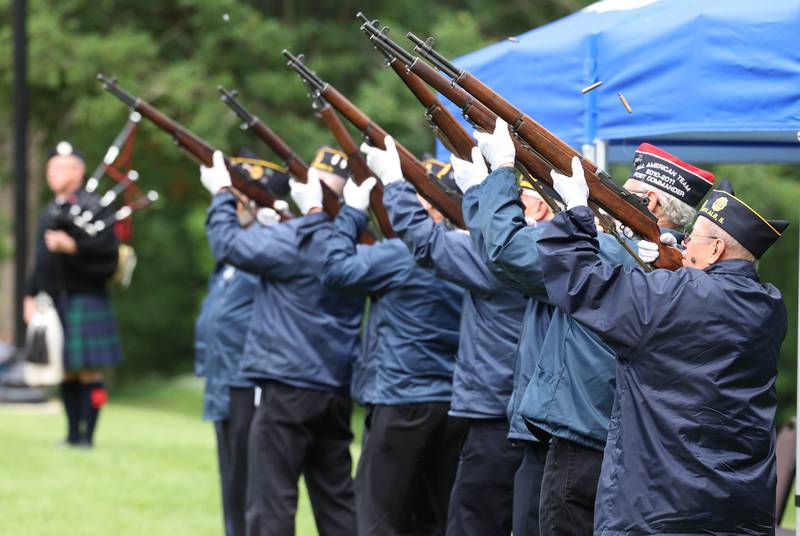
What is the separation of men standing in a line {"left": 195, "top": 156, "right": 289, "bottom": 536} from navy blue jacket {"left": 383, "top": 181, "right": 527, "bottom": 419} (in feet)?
5.75

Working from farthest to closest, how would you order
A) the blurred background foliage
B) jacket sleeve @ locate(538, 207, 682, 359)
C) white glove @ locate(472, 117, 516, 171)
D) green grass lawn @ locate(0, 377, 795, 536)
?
the blurred background foliage, green grass lawn @ locate(0, 377, 795, 536), white glove @ locate(472, 117, 516, 171), jacket sleeve @ locate(538, 207, 682, 359)

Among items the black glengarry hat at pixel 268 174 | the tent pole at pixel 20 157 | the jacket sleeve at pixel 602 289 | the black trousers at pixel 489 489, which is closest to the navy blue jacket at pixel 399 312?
the black trousers at pixel 489 489

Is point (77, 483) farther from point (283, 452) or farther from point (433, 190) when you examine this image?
point (433, 190)

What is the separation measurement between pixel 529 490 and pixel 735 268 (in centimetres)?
118

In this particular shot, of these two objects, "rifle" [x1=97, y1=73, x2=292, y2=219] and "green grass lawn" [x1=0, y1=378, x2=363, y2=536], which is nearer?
"rifle" [x1=97, y1=73, x2=292, y2=219]

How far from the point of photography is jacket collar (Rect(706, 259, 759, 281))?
3887mm

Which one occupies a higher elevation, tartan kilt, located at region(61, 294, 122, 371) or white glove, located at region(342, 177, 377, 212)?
white glove, located at region(342, 177, 377, 212)

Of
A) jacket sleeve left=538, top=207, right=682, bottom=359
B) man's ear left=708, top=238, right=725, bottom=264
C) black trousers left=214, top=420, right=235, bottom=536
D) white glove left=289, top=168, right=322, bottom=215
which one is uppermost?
white glove left=289, top=168, right=322, bottom=215

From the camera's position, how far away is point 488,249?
14.1 feet

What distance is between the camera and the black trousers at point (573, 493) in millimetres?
4266

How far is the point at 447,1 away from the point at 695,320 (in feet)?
42.5

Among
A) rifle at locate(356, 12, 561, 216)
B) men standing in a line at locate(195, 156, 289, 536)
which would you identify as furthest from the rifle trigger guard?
men standing in a line at locate(195, 156, 289, 536)

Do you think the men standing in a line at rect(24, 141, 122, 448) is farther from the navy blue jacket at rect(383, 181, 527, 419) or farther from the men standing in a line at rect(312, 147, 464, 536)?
the navy blue jacket at rect(383, 181, 527, 419)

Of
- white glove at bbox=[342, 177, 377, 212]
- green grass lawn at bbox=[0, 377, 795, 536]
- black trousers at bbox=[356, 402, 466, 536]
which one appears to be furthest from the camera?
green grass lawn at bbox=[0, 377, 795, 536]
